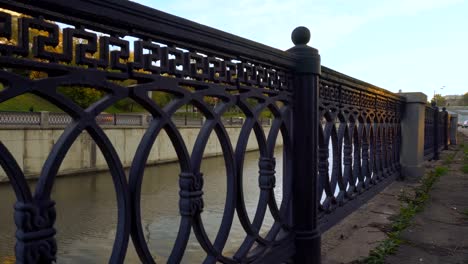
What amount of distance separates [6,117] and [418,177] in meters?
16.5

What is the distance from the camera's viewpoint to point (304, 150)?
261cm

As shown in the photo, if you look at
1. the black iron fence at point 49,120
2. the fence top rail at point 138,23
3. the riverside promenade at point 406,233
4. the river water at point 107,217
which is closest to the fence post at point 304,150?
the riverside promenade at point 406,233

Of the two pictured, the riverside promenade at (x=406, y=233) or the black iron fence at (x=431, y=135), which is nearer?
the riverside promenade at (x=406, y=233)

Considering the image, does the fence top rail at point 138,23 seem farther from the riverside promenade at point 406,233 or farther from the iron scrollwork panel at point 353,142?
the riverside promenade at point 406,233

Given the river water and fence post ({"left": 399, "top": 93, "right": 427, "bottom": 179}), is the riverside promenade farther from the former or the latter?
the river water

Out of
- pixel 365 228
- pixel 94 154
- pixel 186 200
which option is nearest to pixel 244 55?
pixel 186 200

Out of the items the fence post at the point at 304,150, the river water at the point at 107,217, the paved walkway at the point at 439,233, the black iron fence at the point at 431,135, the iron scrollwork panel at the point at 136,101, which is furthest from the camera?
the black iron fence at the point at 431,135

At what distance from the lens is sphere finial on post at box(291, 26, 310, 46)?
2.62 m

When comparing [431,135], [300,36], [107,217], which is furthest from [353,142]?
[107,217]

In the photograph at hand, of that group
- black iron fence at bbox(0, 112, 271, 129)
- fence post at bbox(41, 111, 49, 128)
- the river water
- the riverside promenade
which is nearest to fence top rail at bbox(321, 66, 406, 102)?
the riverside promenade

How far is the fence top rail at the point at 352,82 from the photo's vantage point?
3.12 meters

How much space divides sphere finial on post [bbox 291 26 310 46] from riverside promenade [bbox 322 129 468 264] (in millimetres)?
1480

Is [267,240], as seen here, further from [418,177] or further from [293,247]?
[418,177]

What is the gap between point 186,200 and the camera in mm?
1770
